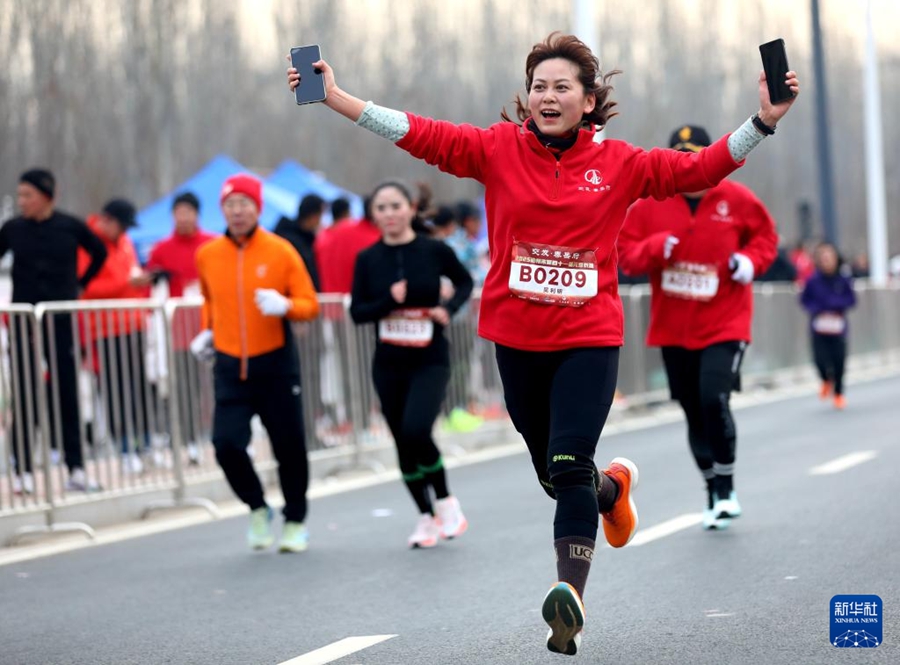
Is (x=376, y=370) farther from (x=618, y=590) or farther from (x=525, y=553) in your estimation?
(x=618, y=590)

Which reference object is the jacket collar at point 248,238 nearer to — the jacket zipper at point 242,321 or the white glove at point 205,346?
the jacket zipper at point 242,321

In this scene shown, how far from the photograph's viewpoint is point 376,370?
9.59 m

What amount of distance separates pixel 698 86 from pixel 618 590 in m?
53.3

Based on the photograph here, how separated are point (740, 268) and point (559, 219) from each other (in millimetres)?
3358

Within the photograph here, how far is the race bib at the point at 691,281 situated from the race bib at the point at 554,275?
3.32 meters

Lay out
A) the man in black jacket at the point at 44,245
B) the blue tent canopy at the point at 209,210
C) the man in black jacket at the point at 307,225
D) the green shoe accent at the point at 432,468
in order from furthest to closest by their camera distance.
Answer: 1. the blue tent canopy at the point at 209,210
2. the man in black jacket at the point at 307,225
3. the man in black jacket at the point at 44,245
4. the green shoe accent at the point at 432,468

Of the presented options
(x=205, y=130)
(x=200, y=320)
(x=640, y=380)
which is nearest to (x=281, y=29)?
(x=205, y=130)

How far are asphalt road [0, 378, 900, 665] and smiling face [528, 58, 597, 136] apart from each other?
70.2 inches

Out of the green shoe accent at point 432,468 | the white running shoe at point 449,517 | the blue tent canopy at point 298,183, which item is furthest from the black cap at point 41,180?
the blue tent canopy at point 298,183

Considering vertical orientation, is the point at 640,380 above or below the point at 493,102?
below

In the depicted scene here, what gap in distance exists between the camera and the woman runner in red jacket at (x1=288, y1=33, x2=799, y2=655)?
5.99 metres

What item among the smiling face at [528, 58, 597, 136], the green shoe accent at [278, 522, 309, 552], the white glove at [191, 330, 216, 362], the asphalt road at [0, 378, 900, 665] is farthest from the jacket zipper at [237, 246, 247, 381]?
the smiling face at [528, 58, 597, 136]

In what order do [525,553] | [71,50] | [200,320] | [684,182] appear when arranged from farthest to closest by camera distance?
[71,50]
[200,320]
[525,553]
[684,182]

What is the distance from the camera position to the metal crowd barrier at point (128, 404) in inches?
425
